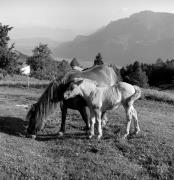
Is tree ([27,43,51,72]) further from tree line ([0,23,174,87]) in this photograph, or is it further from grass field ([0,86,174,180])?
grass field ([0,86,174,180])

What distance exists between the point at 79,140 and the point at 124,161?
1932 mm

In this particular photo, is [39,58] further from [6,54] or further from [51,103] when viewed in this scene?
[51,103]

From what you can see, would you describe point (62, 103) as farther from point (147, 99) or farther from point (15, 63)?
point (147, 99)

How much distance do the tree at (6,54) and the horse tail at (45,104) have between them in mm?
6991

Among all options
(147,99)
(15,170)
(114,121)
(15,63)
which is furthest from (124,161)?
(147,99)

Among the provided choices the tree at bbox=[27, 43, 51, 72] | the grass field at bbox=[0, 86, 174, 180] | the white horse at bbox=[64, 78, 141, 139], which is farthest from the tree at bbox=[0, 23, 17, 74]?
the tree at bbox=[27, 43, 51, 72]

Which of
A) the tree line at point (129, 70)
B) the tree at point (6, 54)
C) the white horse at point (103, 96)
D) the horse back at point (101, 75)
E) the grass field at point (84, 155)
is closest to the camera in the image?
the grass field at point (84, 155)

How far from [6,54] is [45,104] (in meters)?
7.22

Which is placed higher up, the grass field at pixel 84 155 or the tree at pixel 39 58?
the tree at pixel 39 58

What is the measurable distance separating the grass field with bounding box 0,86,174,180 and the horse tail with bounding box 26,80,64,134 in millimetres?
652

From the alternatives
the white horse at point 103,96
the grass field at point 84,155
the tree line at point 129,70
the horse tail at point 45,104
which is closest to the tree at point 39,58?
the tree line at point 129,70

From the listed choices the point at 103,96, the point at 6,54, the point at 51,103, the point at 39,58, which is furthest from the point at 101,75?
the point at 39,58

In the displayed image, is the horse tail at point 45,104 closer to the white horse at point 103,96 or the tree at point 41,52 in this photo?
the white horse at point 103,96

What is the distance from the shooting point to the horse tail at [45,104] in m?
9.52
